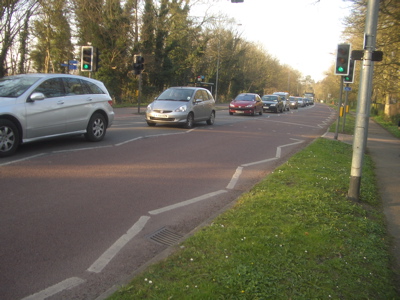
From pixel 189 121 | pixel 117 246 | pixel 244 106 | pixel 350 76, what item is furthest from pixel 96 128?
pixel 244 106

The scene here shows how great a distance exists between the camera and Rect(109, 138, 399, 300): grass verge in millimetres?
3193

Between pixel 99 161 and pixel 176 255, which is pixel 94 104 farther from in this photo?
pixel 176 255

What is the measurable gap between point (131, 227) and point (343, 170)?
5.67m

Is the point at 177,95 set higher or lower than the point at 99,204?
higher

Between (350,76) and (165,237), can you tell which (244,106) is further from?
(165,237)

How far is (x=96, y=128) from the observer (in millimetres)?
10578

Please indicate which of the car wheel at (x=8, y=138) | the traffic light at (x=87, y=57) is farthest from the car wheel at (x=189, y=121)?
the car wheel at (x=8, y=138)

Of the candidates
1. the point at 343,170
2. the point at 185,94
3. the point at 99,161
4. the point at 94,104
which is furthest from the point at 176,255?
the point at 185,94

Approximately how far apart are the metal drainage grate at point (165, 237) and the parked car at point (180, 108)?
10.3 m

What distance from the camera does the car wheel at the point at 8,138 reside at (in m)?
7.70

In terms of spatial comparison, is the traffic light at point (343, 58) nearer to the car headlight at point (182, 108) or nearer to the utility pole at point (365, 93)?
the utility pole at point (365, 93)

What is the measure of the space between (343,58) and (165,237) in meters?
8.13

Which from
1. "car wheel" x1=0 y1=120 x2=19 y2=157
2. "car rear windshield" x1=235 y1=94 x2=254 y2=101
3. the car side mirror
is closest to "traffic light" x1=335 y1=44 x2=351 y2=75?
the car side mirror

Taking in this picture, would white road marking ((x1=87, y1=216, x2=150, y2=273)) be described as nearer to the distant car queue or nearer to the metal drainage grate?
the metal drainage grate
